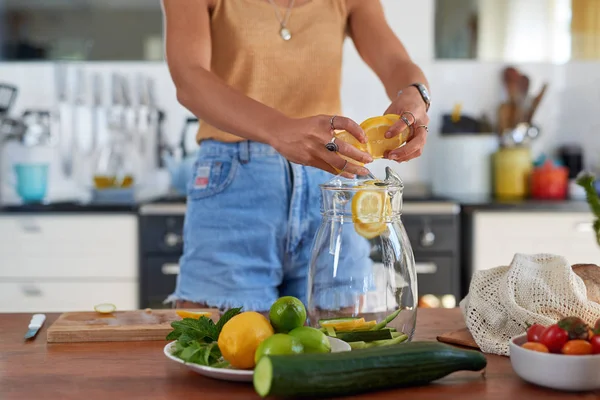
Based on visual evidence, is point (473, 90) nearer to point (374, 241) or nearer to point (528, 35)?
point (528, 35)

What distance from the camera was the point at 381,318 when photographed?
0.99 meters

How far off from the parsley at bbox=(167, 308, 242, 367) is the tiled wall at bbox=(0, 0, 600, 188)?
7.51ft

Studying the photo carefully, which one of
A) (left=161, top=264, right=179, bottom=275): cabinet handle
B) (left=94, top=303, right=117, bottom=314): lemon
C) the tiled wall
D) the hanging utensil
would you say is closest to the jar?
the tiled wall

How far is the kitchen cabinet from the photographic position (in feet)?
9.01

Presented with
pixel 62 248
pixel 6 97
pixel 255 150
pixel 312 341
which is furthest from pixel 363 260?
pixel 6 97

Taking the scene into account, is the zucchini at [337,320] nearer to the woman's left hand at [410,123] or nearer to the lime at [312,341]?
the lime at [312,341]

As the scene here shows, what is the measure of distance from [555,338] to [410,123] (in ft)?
1.41

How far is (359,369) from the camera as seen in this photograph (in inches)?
32.0

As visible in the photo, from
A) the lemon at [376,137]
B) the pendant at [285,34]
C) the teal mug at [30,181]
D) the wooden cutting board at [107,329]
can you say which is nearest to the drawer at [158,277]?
the teal mug at [30,181]

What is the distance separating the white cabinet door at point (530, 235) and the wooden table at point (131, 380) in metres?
1.81

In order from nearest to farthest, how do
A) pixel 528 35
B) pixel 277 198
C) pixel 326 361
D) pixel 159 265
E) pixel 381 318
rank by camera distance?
pixel 326 361
pixel 381 318
pixel 277 198
pixel 159 265
pixel 528 35

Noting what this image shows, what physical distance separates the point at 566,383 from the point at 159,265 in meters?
2.04

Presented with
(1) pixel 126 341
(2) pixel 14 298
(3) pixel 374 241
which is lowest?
(2) pixel 14 298

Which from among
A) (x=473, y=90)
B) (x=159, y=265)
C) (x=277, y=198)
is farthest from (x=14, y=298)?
(x=473, y=90)
